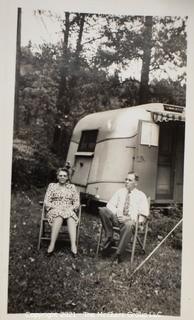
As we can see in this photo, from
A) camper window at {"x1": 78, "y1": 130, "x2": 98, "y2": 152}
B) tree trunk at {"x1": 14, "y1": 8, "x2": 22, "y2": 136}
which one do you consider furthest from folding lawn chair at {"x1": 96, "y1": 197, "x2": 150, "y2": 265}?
tree trunk at {"x1": 14, "y1": 8, "x2": 22, "y2": 136}

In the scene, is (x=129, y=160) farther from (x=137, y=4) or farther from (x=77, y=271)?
(x=137, y=4)

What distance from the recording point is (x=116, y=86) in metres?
1.97

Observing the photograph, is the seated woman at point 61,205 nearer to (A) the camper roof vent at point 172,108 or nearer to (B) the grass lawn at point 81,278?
(B) the grass lawn at point 81,278

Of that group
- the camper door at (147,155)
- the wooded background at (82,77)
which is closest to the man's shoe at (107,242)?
the camper door at (147,155)

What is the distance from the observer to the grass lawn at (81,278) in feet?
6.15

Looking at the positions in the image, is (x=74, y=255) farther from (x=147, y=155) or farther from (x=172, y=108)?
(x=172, y=108)

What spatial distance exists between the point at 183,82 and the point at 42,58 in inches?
28.0

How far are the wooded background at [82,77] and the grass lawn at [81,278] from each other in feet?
0.78

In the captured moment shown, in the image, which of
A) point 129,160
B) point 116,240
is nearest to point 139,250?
point 116,240

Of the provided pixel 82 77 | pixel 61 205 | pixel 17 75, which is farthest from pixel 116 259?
pixel 17 75

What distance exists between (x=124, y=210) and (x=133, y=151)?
1.00 ft

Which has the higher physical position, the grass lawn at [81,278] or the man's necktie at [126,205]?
the man's necktie at [126,205]

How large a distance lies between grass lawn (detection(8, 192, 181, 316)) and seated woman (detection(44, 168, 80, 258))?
0.05m

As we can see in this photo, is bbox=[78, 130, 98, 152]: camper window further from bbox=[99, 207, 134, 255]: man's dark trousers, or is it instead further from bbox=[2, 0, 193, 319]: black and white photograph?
bbox=[99, 207, 134, 255]: man's dark trousers
